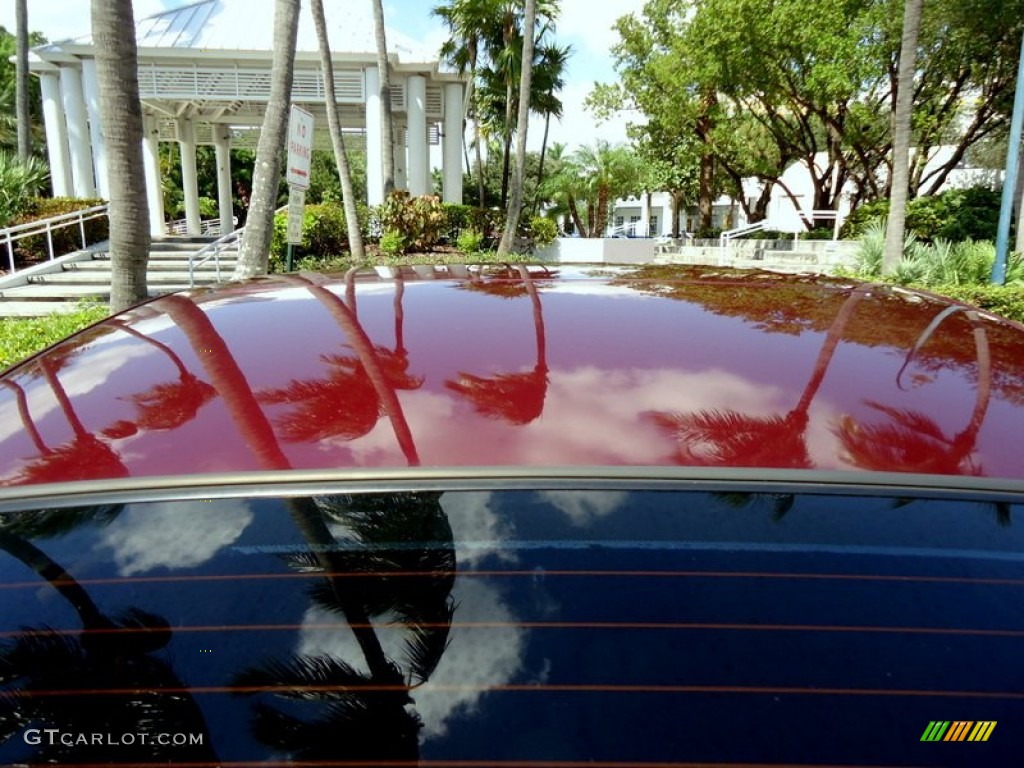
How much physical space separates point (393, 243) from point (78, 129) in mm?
8377

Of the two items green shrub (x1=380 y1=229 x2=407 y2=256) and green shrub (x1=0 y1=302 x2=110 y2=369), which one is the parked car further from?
green shrub (x1=380 y1=229 x2=407 y2=256)

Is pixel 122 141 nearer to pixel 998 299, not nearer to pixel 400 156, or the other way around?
pixel 998 299

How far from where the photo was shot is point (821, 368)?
1396 mm

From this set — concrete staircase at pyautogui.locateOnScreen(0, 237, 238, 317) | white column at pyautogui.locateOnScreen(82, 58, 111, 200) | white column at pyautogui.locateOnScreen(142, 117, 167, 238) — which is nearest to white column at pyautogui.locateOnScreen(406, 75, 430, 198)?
concrete staircase at pyautogui.locateOnScreen(0, 237, 238, 317)

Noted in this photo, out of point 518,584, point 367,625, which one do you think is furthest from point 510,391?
point 367,625

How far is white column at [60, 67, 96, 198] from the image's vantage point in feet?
54.1

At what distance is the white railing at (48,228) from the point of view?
12023mm

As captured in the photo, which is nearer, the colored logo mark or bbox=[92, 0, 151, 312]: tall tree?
the colored logo mark

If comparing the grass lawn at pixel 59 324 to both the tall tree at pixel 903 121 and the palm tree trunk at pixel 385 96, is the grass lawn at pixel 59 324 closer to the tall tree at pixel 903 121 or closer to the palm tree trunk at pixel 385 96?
the tall tree at pixel 903 121

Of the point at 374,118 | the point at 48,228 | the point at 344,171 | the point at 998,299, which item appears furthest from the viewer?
the point at 374,118

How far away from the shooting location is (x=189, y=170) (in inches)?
805

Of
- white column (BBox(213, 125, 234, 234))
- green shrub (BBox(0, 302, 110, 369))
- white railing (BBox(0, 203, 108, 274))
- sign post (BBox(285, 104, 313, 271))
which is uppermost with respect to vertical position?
white column (BBox(213, 125, 234, 234))

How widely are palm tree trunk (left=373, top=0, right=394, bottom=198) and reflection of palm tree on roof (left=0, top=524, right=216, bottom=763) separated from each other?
53.8 ft

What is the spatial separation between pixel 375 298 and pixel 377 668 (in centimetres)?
102
